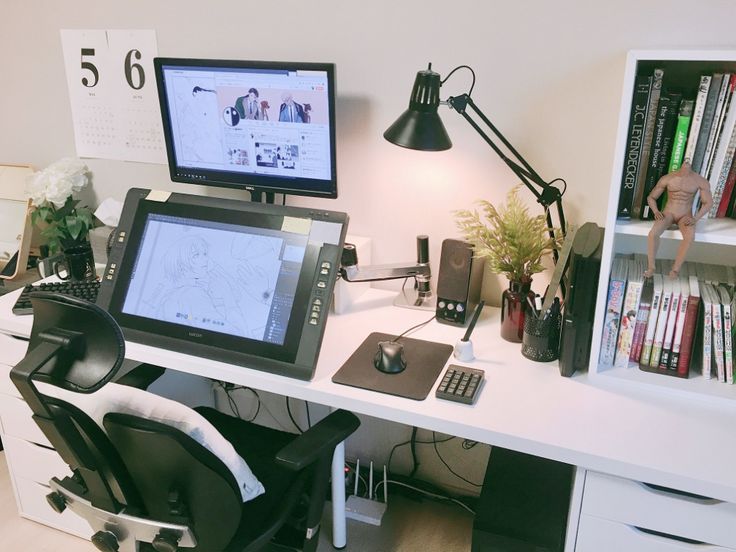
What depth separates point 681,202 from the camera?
1.27 metres

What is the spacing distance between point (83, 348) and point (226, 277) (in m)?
0.57

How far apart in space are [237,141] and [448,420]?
0.99 metres

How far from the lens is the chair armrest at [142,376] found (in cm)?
163

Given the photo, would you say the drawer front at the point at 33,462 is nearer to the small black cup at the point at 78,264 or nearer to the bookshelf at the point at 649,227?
the small black cup at the point at 78,264

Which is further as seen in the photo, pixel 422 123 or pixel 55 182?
pixel 55 182

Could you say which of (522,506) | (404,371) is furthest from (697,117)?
(522,506)

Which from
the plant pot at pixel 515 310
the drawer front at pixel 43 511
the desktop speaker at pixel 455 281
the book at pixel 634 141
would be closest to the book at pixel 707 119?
the book at pixel 634 141

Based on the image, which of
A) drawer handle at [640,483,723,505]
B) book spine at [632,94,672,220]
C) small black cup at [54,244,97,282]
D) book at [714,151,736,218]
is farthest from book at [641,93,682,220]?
small black cup at [54,244,97,282]

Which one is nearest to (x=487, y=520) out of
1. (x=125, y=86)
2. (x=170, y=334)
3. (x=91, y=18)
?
(x=170, y=334)

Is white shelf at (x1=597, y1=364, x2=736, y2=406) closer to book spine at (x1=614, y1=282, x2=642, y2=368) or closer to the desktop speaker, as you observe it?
book spine at (x1=614, y1=282, x2=642, y2=368)

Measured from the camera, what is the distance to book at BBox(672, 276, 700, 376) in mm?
1374

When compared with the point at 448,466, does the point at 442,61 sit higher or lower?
higher

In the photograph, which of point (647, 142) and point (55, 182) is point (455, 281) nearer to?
point (647, 142)

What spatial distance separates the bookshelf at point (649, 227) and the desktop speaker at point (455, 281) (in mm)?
384
